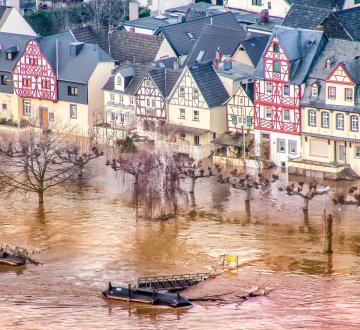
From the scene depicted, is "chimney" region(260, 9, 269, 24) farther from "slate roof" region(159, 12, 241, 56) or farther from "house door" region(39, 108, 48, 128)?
"house door" region(39, 108, 48, 128)

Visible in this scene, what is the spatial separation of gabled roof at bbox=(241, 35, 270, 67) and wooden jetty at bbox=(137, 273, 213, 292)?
38.2 m

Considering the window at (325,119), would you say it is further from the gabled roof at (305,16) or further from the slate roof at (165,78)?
the gabled roof at (305,16)

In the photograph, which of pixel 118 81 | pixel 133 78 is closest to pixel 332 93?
pixel 133 78

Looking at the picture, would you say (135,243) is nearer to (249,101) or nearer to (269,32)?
(249,101)

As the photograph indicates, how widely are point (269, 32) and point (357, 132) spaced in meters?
28.7

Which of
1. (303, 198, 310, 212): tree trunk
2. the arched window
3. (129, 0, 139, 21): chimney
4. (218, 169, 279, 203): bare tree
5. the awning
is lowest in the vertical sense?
(303, 198, 310, 212): tree trunk

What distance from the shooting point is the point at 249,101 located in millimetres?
144375

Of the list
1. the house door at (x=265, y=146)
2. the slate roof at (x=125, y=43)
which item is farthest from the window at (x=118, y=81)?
the house door at (x=265, y=146)

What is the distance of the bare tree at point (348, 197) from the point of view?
12694 cm

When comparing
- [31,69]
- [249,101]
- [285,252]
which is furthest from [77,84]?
[285,252]

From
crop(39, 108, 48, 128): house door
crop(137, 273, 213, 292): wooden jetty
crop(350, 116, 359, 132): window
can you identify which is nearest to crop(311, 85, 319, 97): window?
crop(350, 116, 359, 132): window

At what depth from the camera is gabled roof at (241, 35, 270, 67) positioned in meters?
151

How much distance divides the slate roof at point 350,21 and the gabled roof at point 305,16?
435 centimetres

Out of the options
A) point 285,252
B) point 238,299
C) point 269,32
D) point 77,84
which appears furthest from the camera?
point 269,32
